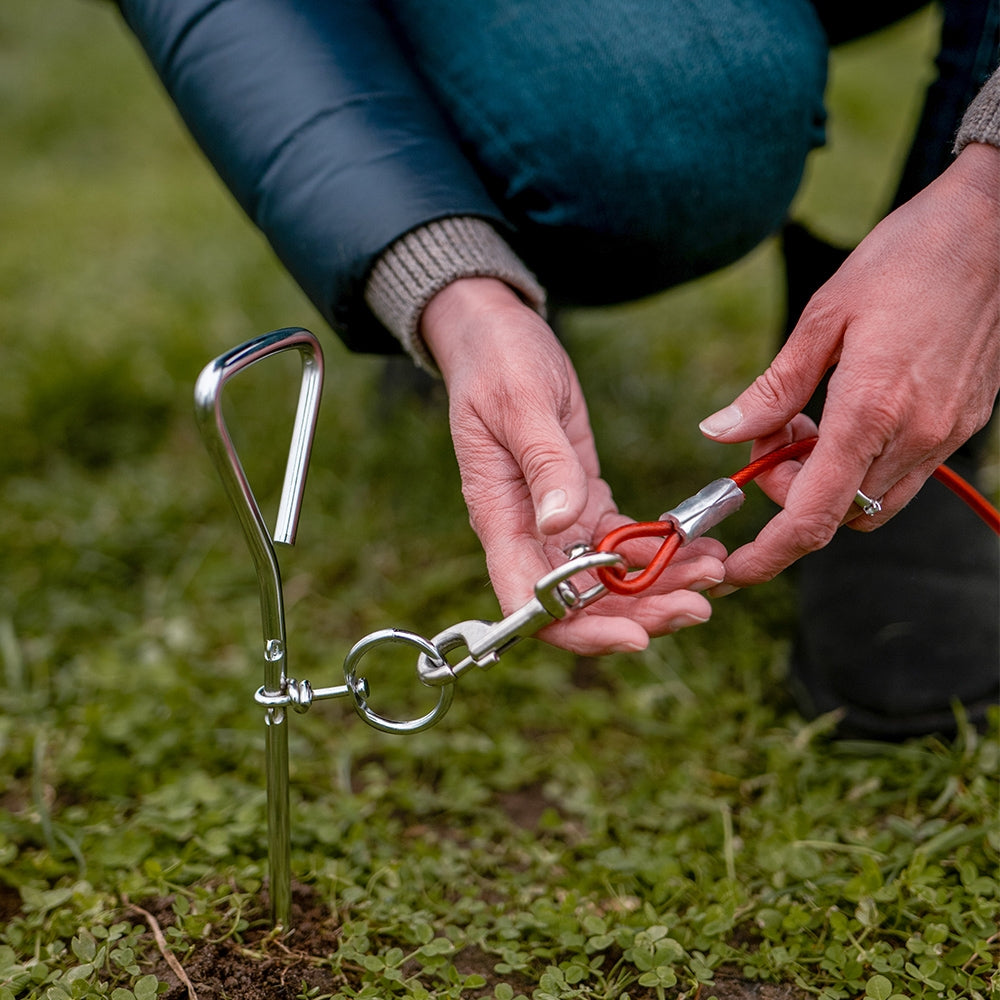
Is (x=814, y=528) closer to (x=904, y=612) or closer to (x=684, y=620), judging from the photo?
(x=684, y=620)

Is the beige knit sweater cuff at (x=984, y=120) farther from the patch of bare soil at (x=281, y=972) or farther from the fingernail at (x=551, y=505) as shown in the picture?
the patch of bare soil at (x=281, y=972)

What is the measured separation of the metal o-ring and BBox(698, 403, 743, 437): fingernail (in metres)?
0.30

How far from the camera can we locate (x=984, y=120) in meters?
0.89

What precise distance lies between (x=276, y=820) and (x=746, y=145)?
0.93 m

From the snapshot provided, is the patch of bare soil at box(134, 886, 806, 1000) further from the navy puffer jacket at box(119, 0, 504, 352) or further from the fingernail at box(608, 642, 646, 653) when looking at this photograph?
the navy puffer jacket at box(119, 0, 504, 352)

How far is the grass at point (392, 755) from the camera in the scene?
97 cm

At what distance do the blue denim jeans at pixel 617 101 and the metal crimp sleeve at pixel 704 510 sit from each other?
0.53 meters

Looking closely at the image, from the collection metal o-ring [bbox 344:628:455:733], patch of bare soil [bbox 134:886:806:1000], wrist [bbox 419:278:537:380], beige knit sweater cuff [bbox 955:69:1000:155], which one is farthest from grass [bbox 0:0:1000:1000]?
beige knit sweater cuff [bbox 955:69:1000:155]

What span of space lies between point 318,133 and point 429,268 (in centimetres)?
20

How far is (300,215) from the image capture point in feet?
3.61

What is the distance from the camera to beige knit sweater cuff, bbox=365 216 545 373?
105cm

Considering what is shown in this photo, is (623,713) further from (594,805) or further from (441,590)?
(441,590)

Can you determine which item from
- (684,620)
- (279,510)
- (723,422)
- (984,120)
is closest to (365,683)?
(279,510)

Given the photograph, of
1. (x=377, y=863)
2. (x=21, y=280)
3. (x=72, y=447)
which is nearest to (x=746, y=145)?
(x=377, y=863)
